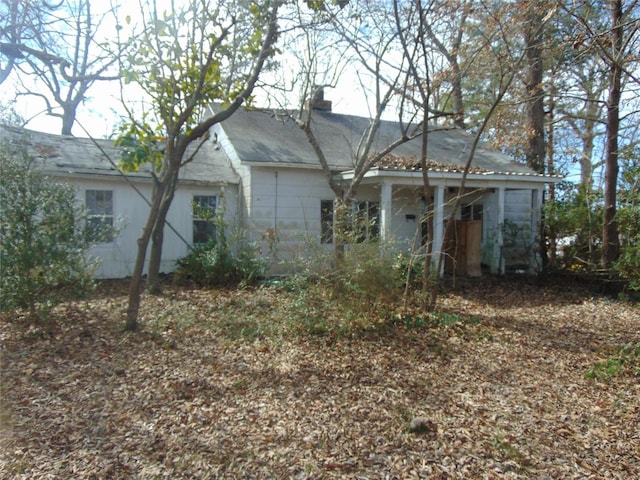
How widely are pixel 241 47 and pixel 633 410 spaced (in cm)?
690

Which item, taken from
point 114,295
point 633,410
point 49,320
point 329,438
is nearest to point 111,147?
point 114,295

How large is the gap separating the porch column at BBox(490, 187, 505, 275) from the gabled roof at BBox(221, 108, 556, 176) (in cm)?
93

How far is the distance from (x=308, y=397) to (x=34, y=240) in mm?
4183

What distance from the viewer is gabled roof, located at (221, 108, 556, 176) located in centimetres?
1168

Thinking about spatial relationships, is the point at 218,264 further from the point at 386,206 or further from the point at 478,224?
the point at 478,224

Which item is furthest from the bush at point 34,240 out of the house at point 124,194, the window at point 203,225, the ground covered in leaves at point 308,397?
the window at point 203,225

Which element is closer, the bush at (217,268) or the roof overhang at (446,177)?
the bush at (217,268)

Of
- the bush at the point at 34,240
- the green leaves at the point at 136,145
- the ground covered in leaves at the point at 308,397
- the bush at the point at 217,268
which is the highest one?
the green leaves at the point at 136,145

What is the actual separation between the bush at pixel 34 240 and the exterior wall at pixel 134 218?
148 inches

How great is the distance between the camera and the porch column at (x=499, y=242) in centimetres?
1227

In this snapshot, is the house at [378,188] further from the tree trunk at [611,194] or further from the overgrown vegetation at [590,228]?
the tree trunk at [611,194]

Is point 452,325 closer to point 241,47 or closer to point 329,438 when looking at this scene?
point 329,438

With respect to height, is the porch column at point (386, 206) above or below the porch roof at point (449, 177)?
below

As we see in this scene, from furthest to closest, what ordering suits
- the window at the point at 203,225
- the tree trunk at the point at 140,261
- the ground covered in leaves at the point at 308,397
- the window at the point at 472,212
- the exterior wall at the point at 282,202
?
the window at the point at 472,212
the window at the point at 203,225
the exterior wall at the point at 282,202
the tree trunk at the point at 140,261
the ground covered in leaves at the point at 308,397
